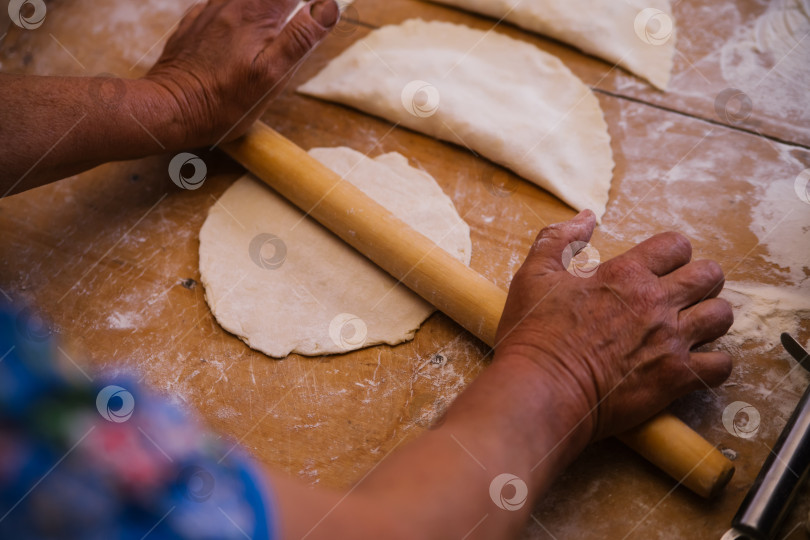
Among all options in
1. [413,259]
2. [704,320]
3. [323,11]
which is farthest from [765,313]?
[323,11]

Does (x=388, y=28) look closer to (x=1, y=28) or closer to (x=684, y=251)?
(x=684, y=251)

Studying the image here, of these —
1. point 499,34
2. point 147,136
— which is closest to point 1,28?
point 147,136

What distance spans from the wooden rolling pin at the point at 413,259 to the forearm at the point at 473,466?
0.19m

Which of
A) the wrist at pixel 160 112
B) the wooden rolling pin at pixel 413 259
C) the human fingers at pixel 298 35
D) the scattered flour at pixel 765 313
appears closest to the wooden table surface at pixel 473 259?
the scattered flour at pixel 765 313

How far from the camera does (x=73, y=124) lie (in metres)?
1.55

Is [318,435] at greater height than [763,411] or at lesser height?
lesser

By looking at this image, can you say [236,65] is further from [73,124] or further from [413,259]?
[413,259]

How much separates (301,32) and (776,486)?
1689 mm

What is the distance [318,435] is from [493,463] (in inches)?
21.4

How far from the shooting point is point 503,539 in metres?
1.04

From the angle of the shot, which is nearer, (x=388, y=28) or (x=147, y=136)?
(x=147, y=136)

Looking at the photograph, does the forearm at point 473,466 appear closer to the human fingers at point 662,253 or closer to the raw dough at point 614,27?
the human fingers at point 662,253

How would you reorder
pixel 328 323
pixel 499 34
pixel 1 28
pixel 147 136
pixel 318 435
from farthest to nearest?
pixel 1 28, pixel 499 34, pixel 147 136, pixel 328 323, pixel 318 435

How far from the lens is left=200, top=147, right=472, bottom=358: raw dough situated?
61.6 inches
